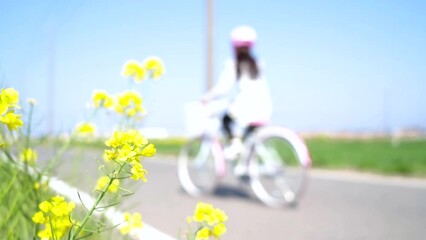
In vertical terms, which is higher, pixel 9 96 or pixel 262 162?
pixel 9 96

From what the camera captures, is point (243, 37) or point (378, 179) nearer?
point (243, 37)

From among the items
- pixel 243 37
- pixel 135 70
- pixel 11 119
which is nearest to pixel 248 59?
pixel 243 37

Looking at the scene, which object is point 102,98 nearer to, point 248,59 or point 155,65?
point 155,65

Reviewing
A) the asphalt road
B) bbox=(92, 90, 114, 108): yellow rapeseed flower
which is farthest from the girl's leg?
bbox=(92, 90, 114, 108): yellow rapeseed flower

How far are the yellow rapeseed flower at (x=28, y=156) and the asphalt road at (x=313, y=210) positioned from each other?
198 mm

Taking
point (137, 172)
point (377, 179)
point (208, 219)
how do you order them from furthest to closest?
point (377, 179) → point (208, 219) → point (137, 172)

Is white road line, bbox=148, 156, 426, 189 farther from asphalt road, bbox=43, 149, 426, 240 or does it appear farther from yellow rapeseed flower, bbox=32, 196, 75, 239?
yellow rapeseed flower, bbox=32, 196, 75, 239

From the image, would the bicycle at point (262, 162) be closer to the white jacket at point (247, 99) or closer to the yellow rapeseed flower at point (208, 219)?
the white jacket at point (247, 99)

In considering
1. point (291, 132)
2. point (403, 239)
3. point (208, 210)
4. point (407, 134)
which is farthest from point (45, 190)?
point (407, 134)

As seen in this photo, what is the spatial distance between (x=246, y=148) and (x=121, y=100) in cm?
364

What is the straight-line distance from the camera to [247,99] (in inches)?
231

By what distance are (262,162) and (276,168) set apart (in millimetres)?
221

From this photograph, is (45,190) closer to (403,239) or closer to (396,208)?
(403,239)

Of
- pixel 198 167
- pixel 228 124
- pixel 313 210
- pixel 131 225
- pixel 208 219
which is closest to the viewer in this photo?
Result: pixel 208 219
